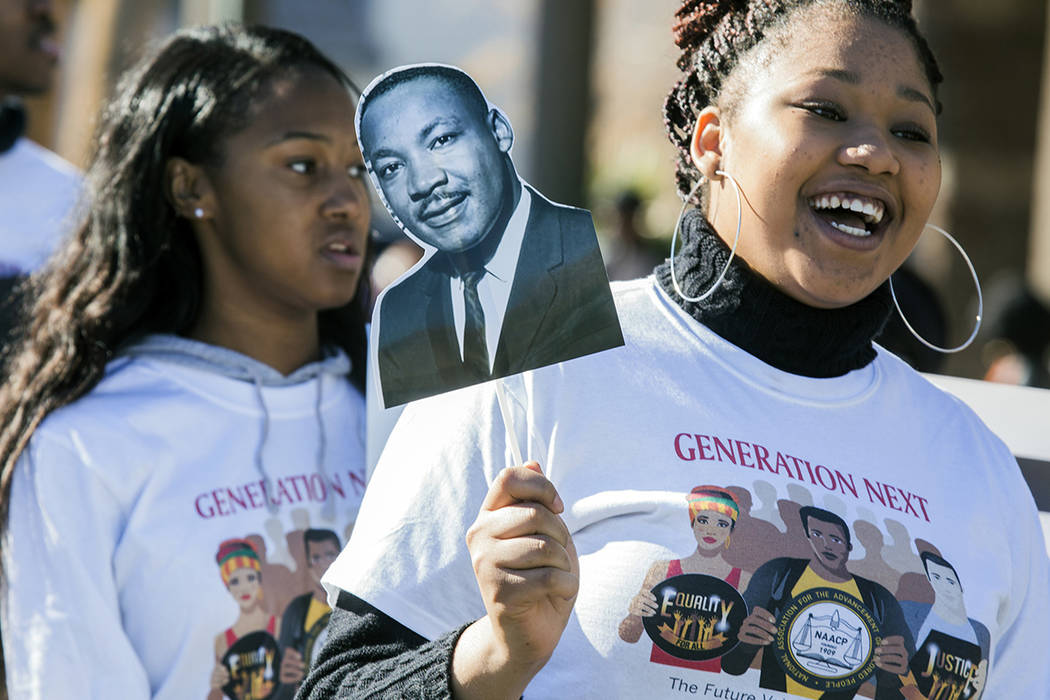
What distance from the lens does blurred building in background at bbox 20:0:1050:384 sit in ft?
28.0

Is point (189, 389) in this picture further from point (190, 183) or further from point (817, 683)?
point (817, 683)

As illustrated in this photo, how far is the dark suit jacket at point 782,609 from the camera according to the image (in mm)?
1750

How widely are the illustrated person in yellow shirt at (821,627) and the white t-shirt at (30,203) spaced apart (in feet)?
7.28

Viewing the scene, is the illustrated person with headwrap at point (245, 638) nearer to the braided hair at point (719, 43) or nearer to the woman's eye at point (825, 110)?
the braided hair at point (719, 43)

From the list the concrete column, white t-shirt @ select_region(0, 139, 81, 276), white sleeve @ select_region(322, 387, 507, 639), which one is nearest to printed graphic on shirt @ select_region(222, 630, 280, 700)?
white sleeve @ select_region(322, 387, 507, 639)

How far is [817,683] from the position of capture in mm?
1769

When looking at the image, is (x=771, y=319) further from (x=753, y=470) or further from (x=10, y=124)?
(x=10, y=124)

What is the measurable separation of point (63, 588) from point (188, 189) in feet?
2.90

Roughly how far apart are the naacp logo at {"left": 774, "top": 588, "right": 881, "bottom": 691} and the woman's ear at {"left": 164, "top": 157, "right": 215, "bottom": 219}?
1.59m

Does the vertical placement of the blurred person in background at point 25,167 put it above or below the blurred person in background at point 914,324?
below

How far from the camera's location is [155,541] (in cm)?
250

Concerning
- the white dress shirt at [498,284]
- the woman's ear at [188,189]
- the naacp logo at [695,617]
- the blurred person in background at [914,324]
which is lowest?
the naacp logo at [695,617]

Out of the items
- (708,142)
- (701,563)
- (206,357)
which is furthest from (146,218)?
(701,563)

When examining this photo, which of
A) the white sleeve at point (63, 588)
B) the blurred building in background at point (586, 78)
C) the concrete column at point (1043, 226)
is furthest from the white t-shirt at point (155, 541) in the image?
the concrete column at point (1043, 226)
